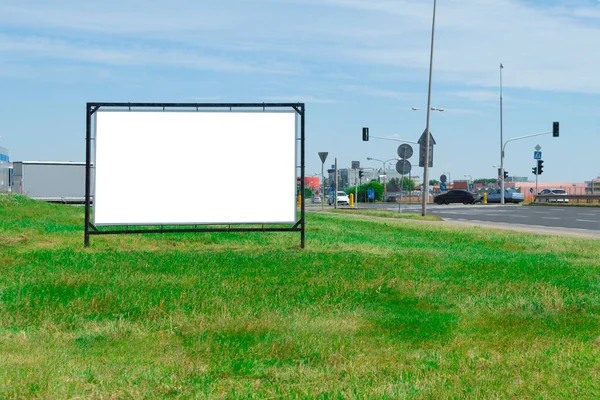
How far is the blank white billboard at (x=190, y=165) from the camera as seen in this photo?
41.5ft

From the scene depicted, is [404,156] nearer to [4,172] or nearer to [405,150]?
[405,150]

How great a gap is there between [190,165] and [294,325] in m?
6.85

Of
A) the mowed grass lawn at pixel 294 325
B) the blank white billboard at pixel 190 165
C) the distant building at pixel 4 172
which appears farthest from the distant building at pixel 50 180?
the mowed grass lawn at pixel 294 325

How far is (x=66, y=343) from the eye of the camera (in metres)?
5.89

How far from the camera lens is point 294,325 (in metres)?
6.41

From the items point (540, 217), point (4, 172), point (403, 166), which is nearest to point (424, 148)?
point (403, 166)

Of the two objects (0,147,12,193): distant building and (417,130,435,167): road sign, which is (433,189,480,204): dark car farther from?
(0,147,12,193): distant building

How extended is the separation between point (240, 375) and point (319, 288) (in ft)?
10.9

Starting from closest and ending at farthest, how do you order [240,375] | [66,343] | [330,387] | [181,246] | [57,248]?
[330,387] → [240,375] → [66,343] → [57,248] → [181,246]

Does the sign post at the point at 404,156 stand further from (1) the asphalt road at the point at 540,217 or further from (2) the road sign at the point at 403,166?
(1) the asphalt road at the point at 540,217

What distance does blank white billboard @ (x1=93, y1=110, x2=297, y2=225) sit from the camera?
1264 centimetres

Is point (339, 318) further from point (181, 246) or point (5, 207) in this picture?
point (5, 207)

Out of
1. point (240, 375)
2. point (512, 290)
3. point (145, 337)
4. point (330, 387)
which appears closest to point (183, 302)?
point (145, 337)

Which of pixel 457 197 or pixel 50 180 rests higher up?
pixel 50 180
